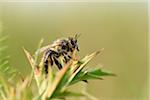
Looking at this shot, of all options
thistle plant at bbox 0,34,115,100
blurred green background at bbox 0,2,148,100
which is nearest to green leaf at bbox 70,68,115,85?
thistle plant at bbox 0,34,115,100

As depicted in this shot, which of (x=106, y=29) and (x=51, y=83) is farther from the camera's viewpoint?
(x=106, y=29)

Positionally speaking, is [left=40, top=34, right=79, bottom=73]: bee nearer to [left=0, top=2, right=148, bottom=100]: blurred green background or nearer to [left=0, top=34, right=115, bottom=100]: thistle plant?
[left=0, top=34, right=115, bottom=100]: thistle plant

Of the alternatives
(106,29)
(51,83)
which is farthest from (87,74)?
(106,29)

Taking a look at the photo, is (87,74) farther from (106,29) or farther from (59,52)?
(106,29)

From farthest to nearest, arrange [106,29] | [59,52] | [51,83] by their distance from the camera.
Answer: [106,29]
[59,52]
[51,83]

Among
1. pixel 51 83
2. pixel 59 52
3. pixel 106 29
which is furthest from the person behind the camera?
pixel 106 29

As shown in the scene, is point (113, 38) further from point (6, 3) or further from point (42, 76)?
point (42, 76)
